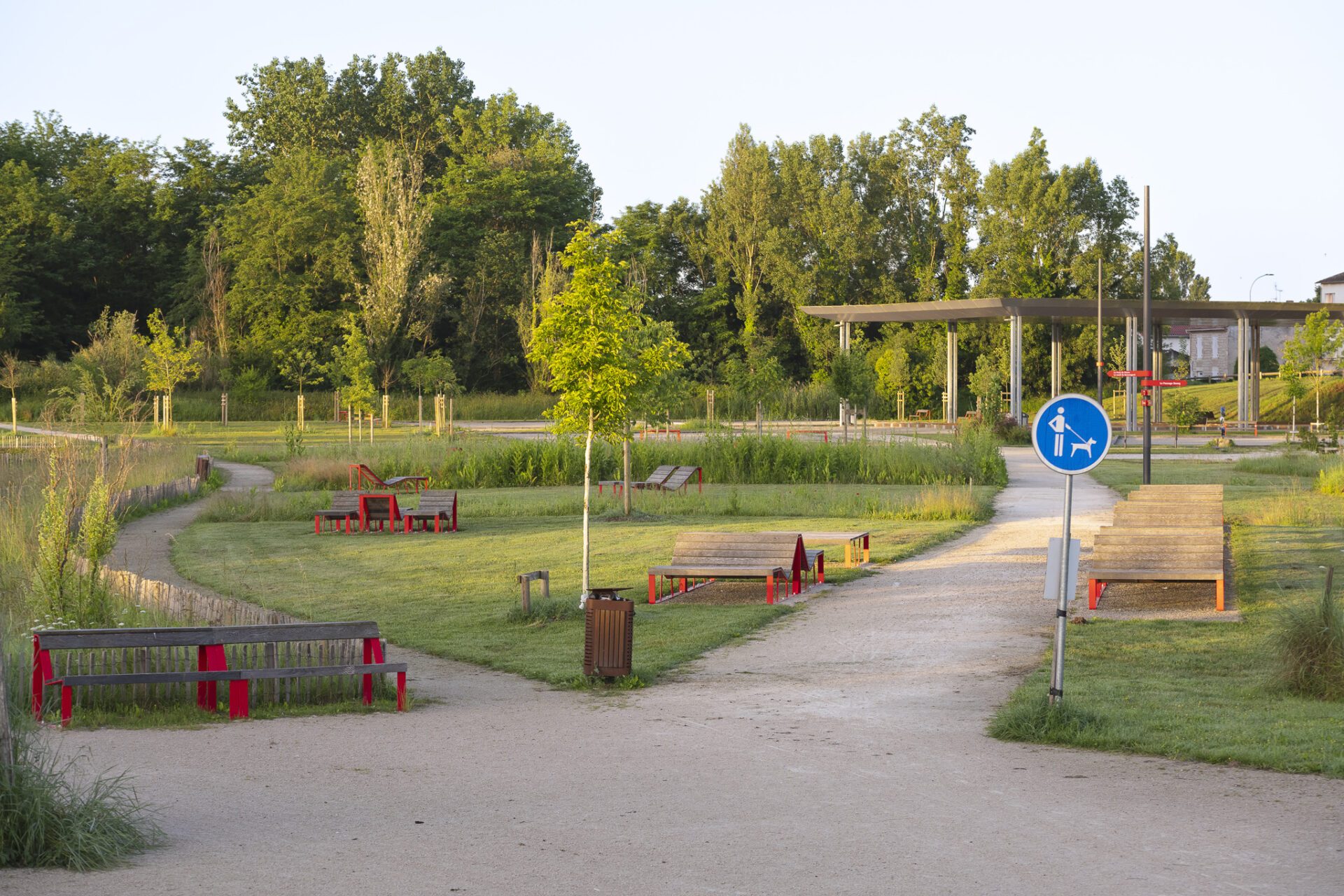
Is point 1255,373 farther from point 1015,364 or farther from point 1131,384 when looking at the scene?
point 1015,364

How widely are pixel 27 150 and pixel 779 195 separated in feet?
141

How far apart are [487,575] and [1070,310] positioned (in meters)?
39.6

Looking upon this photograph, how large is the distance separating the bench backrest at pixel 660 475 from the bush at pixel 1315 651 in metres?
17.8

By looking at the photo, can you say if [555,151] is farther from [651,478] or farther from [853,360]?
[651,478]

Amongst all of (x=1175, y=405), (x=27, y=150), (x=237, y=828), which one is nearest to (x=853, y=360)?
(x=1175, y=405)

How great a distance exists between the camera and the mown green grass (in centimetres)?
1205

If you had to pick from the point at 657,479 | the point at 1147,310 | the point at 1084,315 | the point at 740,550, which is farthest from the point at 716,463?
the point at 1084,315

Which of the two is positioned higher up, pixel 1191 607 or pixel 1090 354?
pixel 1090 354

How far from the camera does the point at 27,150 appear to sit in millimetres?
75062

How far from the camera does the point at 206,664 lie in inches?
368

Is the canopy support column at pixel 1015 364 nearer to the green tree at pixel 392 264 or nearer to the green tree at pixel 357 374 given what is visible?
the green tree at pixel 357 374

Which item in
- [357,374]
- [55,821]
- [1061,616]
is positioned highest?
[357,374]

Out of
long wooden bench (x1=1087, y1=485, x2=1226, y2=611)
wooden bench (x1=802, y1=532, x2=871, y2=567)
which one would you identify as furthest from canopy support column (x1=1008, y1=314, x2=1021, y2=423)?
long wooden bench (x1=1087, y1=485, x2=1226, y2=611)

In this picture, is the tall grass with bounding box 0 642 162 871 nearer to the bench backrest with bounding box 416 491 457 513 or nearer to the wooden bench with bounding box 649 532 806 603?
the wooden bench with bounding box 649 532 806 603
